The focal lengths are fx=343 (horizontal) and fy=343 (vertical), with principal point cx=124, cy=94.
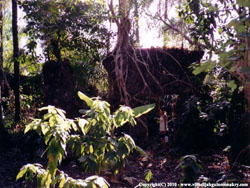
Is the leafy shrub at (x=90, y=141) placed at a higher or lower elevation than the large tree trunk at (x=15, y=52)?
lower

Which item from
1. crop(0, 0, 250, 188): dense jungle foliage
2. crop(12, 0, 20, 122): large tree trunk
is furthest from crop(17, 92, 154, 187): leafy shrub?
crop(12, 0, 20, 122): large tree trunk

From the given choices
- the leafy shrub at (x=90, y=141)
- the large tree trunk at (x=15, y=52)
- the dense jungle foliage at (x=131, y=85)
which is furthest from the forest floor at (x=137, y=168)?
the leafy shrub at (x=90, y=141)

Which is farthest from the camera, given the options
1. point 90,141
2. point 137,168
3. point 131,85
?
point 131,85

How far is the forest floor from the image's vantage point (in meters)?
6.40

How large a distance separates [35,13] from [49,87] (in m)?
2.14

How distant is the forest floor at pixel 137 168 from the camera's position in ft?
21.0

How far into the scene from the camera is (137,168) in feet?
24.8

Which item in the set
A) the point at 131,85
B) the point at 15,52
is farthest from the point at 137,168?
the point at 15,52

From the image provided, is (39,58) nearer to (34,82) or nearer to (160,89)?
(34,82)

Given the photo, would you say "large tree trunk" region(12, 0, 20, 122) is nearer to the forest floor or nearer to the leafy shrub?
A: the forest floor

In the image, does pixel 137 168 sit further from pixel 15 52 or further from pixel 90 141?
pixel 15 52

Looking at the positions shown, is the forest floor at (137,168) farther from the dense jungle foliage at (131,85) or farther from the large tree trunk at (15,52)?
the large tree trunk at (15,52)

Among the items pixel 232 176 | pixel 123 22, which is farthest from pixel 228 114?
pixel 232 176

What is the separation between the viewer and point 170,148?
30.3 ft
